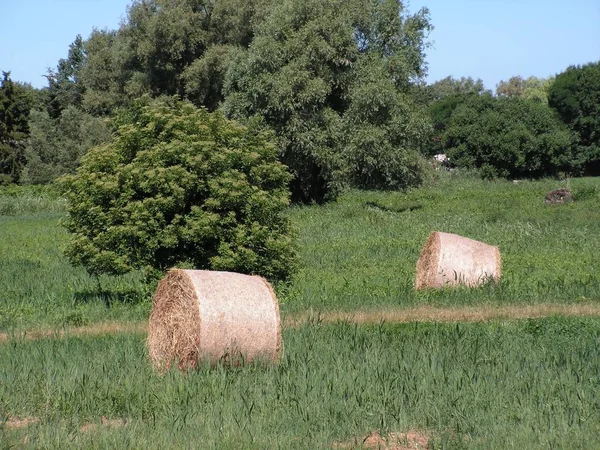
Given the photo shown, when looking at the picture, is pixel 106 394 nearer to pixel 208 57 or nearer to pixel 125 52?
pixel 208 57

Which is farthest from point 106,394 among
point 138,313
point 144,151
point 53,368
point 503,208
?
point 503,208

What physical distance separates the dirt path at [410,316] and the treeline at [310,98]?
12.8ft

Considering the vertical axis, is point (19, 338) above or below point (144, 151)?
below

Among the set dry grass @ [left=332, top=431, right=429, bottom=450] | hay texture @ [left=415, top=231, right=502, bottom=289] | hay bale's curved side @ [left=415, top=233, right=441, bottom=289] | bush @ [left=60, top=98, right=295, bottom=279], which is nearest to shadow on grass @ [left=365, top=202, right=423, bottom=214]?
hay bale's curved side @ [left=415, top=233, right=441, bottom=289]

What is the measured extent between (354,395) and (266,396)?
88 cm

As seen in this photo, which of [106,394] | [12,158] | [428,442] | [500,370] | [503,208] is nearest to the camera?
[428,442]

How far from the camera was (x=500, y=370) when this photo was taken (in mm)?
10789

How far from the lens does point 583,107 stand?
8731cm

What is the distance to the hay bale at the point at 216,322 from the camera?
1102 cm

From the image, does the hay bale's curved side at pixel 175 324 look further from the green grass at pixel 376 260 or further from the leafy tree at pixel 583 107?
the leafy tree at pixel 583 107

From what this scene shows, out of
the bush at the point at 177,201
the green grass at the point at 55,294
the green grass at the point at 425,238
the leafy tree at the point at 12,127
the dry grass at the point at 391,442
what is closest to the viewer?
the dry grass at the point at 391,442

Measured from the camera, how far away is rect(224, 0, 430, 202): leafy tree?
4319 centimetres

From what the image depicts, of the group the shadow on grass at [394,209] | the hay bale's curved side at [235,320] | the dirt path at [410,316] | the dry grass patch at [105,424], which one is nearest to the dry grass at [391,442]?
the dry grass patch at [105,424]

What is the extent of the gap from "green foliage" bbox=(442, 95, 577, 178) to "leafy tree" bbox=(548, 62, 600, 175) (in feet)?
28.4
